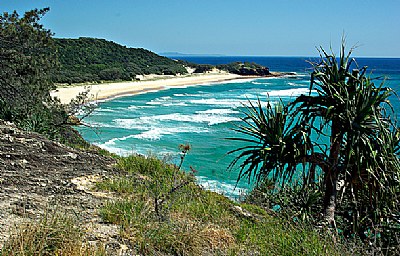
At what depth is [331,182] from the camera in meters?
7.05

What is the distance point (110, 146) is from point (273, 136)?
1555 cm

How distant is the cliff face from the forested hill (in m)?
44.1

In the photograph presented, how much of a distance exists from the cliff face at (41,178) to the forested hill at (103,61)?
44.1 meters

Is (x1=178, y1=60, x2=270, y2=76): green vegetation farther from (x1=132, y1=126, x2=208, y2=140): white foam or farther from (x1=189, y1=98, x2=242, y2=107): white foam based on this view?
(x1=132, y1=126, x2=208, y2=140): white foam

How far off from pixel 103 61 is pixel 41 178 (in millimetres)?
72840

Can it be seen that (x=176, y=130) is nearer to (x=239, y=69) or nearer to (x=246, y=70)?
(x=246, y=70)

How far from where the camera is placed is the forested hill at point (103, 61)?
5869cm

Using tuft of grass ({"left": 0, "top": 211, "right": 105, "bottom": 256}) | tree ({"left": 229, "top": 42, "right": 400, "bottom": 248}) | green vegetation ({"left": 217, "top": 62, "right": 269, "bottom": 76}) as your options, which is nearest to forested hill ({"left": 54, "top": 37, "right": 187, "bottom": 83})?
green vegetation ({"left": 217, "top": 62, "right": 269, "bottom": 76})

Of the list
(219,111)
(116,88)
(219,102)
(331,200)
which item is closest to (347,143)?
(331,200)

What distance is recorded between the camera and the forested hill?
58688 mm

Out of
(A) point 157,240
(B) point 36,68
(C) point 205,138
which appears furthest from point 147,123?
(A) point 157,240

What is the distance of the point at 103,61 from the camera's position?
76.0 meters

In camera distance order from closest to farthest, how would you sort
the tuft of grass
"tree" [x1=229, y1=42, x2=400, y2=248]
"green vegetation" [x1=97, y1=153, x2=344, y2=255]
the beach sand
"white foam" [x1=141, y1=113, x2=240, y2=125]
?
the tuft of grass, "green vegetation" [x1=97, y1=153, x2=344, y2=255], "tree" [x1=229, y1=42, x2=400, y2=248], "white foam" [x1=141, y1=113, x2=240, y2=125], the beach sand

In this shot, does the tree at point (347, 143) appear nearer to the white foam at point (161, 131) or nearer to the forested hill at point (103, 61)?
the white foam at point (161, 131)
